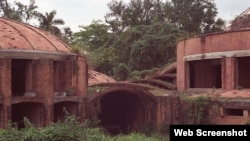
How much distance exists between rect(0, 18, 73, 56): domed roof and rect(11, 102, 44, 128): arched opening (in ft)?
8.43

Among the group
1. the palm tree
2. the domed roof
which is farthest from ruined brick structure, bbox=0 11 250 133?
the palm tree

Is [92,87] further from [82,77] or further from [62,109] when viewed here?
[62,109]

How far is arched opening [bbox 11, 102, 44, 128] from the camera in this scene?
20.1 m

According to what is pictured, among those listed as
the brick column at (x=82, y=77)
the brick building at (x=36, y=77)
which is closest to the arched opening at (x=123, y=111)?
the brick column at (x=82, y=77)

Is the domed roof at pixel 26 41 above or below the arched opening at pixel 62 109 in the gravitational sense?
above

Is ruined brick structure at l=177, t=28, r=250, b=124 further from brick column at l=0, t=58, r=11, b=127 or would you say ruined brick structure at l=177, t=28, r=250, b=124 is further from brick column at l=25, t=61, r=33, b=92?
brick column at l=0, t=58, r=11, b=127

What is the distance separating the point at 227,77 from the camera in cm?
2030

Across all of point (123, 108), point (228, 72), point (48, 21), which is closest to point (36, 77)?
point (123, 108)

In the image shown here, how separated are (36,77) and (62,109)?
2459mm

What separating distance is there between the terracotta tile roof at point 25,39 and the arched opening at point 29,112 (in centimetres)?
270

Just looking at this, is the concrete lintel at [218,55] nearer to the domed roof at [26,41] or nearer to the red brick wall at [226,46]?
the red brick wall at [226,46]

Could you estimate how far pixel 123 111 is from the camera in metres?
26.7

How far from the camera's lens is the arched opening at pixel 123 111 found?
2368 centimetres

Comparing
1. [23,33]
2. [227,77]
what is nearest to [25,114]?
[23,33]
